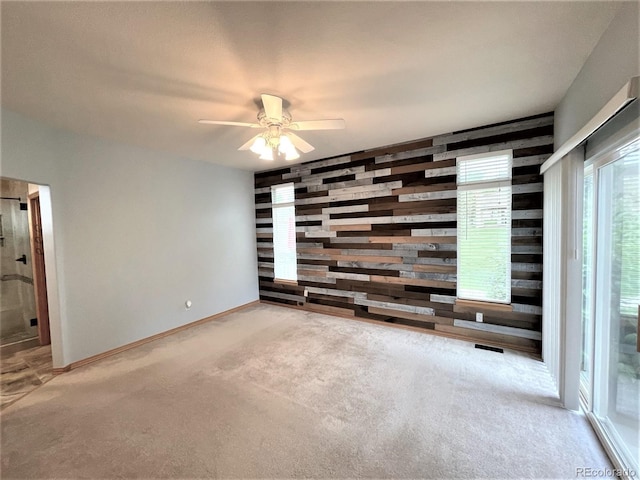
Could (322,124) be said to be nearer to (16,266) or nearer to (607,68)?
(607,68)

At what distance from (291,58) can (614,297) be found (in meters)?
2.72

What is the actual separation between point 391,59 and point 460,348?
3.09 m

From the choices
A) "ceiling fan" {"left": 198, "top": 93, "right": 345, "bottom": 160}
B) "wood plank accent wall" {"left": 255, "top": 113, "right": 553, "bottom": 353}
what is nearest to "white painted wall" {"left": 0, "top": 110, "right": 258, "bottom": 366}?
"wood plank accent wall" {"left": 255, "top": 113, "right": 553, "bottom": 353}

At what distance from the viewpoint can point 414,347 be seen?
10.3ft

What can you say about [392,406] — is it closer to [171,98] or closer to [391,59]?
[391,59]

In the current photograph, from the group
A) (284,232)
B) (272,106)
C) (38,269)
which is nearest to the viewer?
(272,106)

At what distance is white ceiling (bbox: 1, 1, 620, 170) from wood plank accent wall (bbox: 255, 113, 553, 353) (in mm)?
609

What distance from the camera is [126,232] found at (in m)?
3.35

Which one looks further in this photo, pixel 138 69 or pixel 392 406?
pixel 392 406

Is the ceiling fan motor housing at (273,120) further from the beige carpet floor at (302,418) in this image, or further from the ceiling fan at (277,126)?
the beige carpet floor at (302,418)

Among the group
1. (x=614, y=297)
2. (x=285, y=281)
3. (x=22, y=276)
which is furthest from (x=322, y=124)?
(x=22, y=276)

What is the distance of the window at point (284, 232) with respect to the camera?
478 centimetres

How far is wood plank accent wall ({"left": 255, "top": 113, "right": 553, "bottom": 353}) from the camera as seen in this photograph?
2.90 m

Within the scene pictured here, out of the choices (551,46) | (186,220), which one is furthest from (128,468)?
(551,46)
